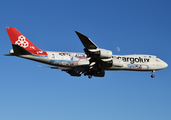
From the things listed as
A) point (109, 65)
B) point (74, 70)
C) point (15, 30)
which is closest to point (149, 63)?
point (109, 65)

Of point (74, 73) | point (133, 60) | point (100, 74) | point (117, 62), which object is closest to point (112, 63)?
point (117, 62)

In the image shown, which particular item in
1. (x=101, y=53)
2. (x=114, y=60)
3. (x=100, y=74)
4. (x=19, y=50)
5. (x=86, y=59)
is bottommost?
(x=100, y=74)

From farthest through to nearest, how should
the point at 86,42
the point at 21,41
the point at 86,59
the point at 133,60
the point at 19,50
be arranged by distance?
the point at 133,60 → the point at 86,59 → the point at 21,41 → the point at 19,50 → the point at 86,42

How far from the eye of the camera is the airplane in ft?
103

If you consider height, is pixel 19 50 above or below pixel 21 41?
below

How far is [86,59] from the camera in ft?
119

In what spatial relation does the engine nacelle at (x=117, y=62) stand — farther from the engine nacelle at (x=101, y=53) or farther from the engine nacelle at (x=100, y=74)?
the engine nacelle at (x=100, y=74)

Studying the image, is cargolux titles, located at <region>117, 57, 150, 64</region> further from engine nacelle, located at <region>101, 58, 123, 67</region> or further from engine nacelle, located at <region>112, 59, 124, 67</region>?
engine nacelle, located at <region>101, 58, 123, 67</region>

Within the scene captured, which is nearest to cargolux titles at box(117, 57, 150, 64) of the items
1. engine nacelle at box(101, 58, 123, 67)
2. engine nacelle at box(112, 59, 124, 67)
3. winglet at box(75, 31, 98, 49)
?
engine nacelle at box(112, 59, 124, 67)

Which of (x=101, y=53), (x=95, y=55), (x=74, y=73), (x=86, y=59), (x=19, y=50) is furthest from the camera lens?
(x=74, y=73)

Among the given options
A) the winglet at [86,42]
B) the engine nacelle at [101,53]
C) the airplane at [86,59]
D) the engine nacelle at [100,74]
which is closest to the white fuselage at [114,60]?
the airplane at [86,59]

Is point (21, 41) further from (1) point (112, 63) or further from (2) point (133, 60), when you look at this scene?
(2) point (133, 60)

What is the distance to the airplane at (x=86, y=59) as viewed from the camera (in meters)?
31.2

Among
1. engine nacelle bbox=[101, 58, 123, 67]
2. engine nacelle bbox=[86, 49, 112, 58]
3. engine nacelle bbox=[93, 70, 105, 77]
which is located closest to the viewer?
engine nacelle bbox=[86, 49, 112, 58]
